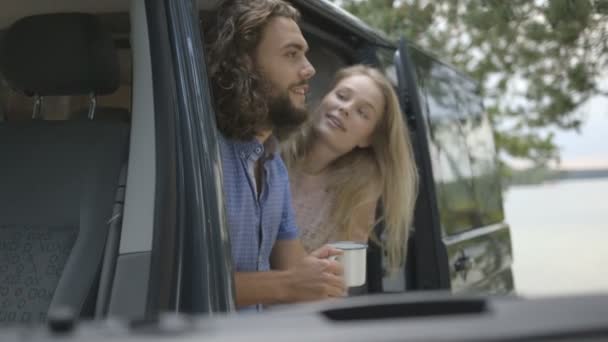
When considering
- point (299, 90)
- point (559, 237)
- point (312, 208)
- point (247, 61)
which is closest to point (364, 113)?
point (312, 208)

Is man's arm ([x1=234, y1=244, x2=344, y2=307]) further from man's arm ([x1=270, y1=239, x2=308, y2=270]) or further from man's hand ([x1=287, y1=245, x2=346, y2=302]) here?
man's arm ([x1=270, y1=239, x2=308, y2=270])

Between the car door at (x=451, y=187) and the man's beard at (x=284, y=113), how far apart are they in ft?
3.98

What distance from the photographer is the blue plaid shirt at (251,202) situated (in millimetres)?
2262

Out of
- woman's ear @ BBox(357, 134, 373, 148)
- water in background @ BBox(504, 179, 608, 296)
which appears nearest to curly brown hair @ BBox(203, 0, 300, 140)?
woman's ear @ BBox(357, 134, 373, 148)

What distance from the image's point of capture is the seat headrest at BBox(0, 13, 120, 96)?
7.07 feet

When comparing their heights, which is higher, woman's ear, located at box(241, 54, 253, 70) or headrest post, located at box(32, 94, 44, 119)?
woman's ear, located at box(241, 54, 253, 70)

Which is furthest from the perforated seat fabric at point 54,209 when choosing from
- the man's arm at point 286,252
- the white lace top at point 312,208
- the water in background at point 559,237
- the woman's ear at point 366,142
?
the water in background at point 559,237

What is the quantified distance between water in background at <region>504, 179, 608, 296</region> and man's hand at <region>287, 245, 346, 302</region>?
8.21ft

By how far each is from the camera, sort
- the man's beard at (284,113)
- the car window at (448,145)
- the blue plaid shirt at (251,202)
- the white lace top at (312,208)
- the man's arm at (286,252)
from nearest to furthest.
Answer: the blue plaid shirt at (251,202), the man's beard at (284,113), the man's arm at (286,252), the white lace top at (312,208), the car window at (448,145)

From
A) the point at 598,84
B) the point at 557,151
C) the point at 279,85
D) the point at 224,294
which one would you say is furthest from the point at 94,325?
the point at 557,151

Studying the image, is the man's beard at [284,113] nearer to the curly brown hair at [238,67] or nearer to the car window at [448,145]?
the curly brown hair at [238,67]

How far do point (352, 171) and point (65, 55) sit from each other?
164 centimetres

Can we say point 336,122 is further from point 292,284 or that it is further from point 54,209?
point 54,209

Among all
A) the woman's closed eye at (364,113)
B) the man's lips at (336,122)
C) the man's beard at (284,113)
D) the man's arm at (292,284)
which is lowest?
the man's arm at (292,284)
